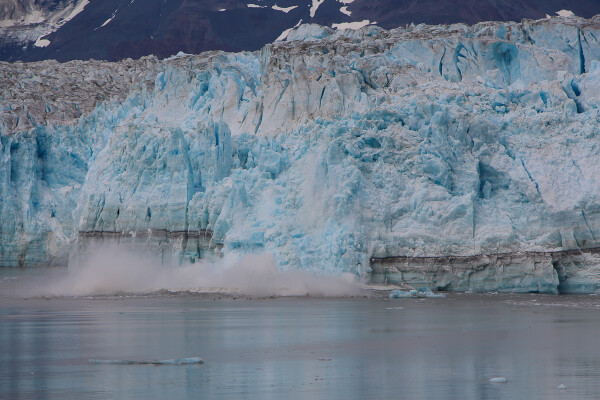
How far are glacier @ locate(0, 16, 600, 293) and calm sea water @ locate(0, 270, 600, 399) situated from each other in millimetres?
1303

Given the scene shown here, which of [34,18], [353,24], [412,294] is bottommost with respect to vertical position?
[412,294]

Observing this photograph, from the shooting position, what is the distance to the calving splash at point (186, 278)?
71.9ft

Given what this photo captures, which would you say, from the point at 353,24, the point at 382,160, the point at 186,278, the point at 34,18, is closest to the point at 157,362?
the point at 382,160

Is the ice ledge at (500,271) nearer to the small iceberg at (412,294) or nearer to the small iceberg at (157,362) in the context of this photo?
the small iceberg at (412,294)

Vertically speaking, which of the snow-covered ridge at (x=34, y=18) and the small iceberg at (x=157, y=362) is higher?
the snow-covered ridge at (x=34, y=18)

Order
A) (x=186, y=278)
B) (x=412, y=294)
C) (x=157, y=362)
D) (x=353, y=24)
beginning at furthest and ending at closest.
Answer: (x=353, y=24)
(x=186, y=278)
(x=412, y=294)
(x=157, y=362)

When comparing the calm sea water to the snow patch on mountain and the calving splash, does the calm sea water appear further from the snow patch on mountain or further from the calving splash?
the snow patch on mountain

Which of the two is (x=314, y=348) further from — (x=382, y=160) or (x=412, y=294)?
(x=382, y=160)

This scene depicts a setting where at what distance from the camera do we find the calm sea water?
10.0m

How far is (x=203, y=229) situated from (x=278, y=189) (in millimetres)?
2588

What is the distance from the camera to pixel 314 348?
13359mm

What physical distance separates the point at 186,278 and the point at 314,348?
1091 centimetres

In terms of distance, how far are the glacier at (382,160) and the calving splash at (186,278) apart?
36 cm

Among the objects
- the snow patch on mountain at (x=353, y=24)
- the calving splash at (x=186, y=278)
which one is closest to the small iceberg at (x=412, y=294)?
the calving splash at (x=186, y=278)
